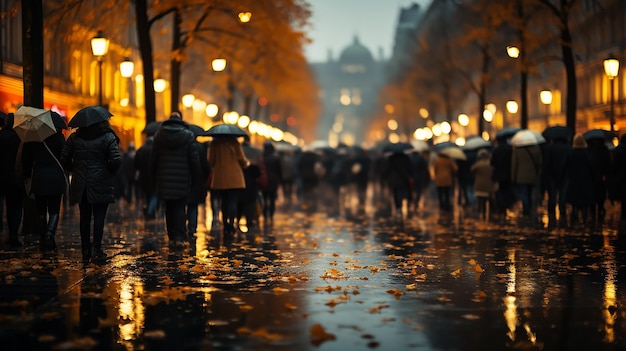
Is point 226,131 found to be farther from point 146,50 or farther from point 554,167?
point 146,50

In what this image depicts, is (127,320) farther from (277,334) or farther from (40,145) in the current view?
(40,145)

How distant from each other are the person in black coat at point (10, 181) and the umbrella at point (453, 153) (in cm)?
1316

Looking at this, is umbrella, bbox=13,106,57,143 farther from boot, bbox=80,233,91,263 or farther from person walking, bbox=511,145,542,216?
person walking, bbox=511,145,542,216

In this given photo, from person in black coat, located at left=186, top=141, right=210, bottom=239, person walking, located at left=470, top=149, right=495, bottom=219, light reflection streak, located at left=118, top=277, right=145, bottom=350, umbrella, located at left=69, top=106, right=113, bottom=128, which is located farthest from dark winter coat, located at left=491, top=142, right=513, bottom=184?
light reflection streak, located at left=118, top=277, right=145, bottom=350

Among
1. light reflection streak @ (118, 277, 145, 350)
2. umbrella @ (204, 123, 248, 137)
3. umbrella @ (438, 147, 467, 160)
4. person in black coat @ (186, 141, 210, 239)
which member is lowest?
light reflection streak @ (118, 277, 145, 350)

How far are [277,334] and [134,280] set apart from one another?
3.60m

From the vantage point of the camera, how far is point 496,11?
121 feet

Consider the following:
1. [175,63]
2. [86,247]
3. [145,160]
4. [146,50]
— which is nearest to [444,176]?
[146,50]

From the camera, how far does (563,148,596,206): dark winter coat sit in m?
21.1

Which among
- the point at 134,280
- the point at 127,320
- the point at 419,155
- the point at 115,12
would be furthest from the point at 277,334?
the point at 419,155

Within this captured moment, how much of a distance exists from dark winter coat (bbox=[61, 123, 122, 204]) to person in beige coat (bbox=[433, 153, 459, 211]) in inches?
564

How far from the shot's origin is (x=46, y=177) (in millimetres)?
14055

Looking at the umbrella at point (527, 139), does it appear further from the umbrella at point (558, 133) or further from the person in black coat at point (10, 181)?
the person in black coat at point (10, 181)

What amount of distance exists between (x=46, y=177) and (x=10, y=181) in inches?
41.7
